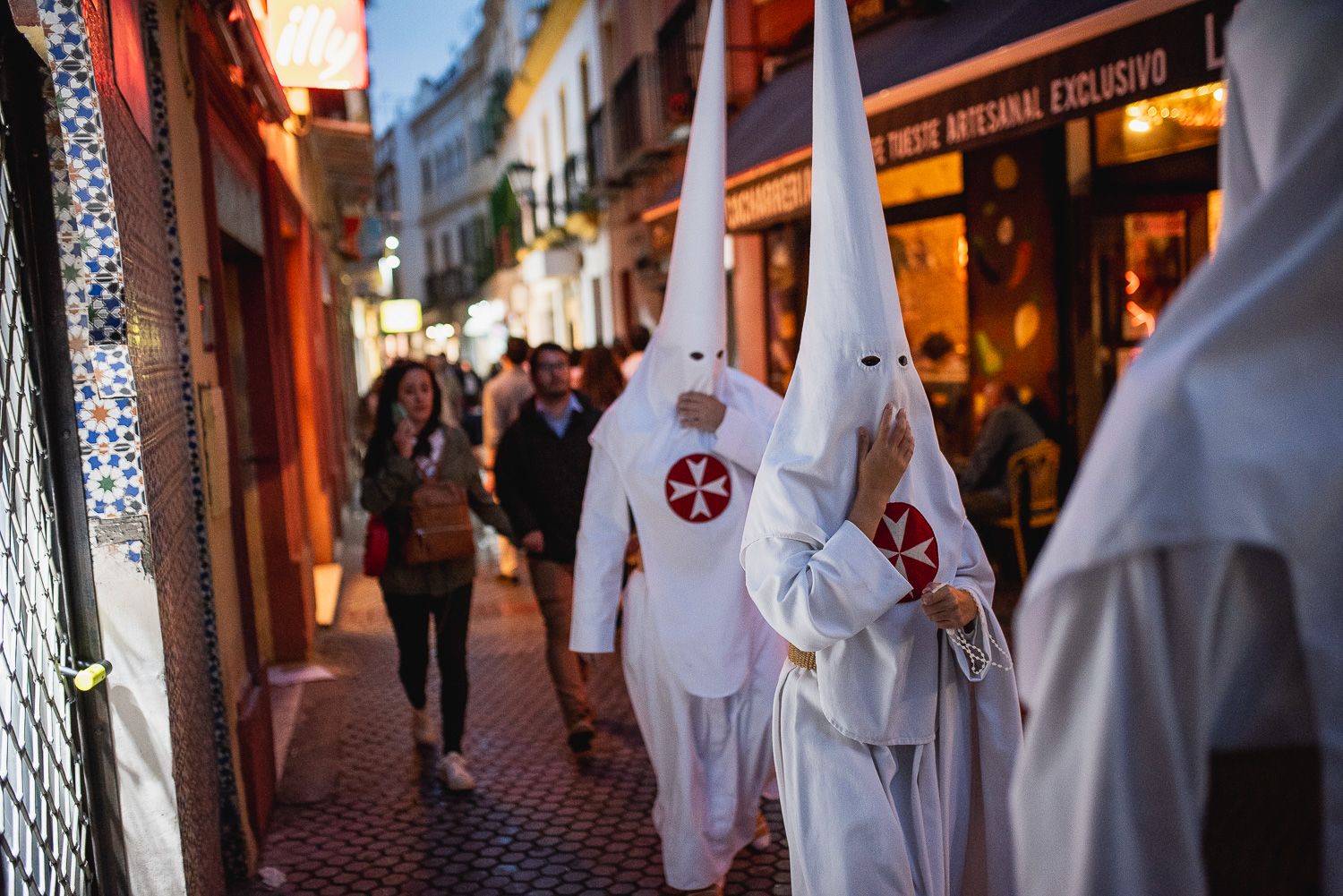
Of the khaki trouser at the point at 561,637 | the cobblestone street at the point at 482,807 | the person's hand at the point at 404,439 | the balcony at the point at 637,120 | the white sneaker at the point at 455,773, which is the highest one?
the balcony at the point at 637,120

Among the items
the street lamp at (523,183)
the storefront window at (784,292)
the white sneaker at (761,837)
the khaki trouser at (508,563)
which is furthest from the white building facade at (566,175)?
the white sneaker at (761,837)

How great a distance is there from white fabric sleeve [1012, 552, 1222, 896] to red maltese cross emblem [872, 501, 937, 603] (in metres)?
1.31

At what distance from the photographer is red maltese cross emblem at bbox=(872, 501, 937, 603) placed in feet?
9.08

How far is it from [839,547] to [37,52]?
2.17 meters

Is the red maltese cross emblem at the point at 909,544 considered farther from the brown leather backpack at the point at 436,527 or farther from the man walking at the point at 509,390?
the man walking at the point at 509,390

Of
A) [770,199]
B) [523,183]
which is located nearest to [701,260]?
[770,199]

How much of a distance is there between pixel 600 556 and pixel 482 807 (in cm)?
125

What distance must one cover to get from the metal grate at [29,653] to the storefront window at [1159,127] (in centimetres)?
617

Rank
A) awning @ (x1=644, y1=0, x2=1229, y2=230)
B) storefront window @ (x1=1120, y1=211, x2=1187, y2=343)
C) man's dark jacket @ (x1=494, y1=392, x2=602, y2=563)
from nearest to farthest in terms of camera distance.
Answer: awning @ (x1=644, y1=0, x2=1229, y2=230) → man's dark jacket @ (x1=494, y1=392, x2=602, y2=563) → storefront window @ (x1=1120, y1=211, x2=1187, y2=343)

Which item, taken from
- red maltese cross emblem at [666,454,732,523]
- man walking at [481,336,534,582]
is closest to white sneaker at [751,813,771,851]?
red maltese cross emblem at [666,454,732,523]

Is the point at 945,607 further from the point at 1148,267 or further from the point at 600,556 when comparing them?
the point at 1148,267

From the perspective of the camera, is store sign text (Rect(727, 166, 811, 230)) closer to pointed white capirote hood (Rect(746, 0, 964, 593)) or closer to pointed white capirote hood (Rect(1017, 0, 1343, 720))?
pointed white capirote hood (Rect(746, 0, 964, 593))

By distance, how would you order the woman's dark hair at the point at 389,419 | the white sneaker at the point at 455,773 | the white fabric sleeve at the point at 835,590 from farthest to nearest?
the woman's dark hair at the point at 389,419
the white sneaker at the point at 455,773
the white fabric sleeve at the point at 835,590

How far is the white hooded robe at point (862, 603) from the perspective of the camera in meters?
2.67
